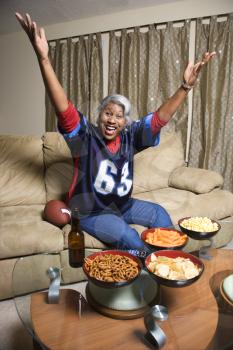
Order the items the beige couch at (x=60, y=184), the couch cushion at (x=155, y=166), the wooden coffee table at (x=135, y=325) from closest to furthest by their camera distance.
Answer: the wooden coffee table at (x=135, y=325) → the beige couch at (x=60, y=184) → the couch cushion at (x=155, y=166)

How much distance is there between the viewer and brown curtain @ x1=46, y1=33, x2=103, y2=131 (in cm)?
345

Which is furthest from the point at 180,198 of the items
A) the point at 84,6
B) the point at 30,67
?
the point at 30,67

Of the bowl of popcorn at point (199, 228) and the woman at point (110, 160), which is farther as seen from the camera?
the woman at point (110, 160)

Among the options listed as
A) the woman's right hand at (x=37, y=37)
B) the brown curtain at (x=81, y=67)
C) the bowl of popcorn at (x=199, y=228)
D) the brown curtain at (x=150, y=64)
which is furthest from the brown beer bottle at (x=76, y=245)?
the brown curtain at (x=81, y=67)

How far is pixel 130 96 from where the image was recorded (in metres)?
3.32

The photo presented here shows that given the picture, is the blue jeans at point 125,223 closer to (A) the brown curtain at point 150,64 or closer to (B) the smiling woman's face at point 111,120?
(B) the smiling woman's face at point 111,120

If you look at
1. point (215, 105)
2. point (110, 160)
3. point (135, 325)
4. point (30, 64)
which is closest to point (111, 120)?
point (110, 160)

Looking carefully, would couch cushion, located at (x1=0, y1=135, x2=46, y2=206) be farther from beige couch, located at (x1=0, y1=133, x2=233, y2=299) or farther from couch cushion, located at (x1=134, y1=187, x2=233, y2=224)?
couch cushion, located at (x1=134, y1=187, x2=233, y2=224)

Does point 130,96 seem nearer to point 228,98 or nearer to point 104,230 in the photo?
point 228,98

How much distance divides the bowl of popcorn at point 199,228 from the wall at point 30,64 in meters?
2.56

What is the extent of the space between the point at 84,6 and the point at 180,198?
244cm

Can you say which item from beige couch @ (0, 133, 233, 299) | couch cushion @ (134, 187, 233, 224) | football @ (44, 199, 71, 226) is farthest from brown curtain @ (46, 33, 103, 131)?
football @ (44, 199, 71, 226)

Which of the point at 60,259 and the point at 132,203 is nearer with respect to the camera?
the point at 60,259

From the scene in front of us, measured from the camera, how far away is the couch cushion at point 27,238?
1558mm
